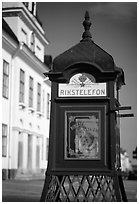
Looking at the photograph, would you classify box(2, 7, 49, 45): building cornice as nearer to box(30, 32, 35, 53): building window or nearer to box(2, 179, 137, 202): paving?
box(30, 32, 35, 53): building window

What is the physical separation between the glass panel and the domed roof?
0.42 meters

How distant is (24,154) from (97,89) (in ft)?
37.1

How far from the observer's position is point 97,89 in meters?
4.02

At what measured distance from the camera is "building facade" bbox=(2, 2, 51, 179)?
13.5 m

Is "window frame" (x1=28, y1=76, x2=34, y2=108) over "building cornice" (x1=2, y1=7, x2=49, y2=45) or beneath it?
beneath

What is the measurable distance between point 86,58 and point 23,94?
421 inches

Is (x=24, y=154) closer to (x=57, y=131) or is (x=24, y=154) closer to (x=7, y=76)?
(x=7, y=76)

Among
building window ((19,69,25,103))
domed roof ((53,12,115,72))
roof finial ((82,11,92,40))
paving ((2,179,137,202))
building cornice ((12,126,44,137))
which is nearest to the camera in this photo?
domed roof ((53,12,115,72))

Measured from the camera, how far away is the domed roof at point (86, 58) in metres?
4.02

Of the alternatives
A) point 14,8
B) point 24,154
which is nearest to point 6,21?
point 14,8

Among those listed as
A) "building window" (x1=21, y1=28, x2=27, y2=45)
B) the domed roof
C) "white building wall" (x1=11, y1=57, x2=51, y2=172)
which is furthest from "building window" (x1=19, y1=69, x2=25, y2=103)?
the domed roof

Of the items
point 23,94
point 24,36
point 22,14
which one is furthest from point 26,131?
point 22,14

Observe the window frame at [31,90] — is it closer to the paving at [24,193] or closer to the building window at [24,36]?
the building window at [24,36]

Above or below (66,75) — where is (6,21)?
above
